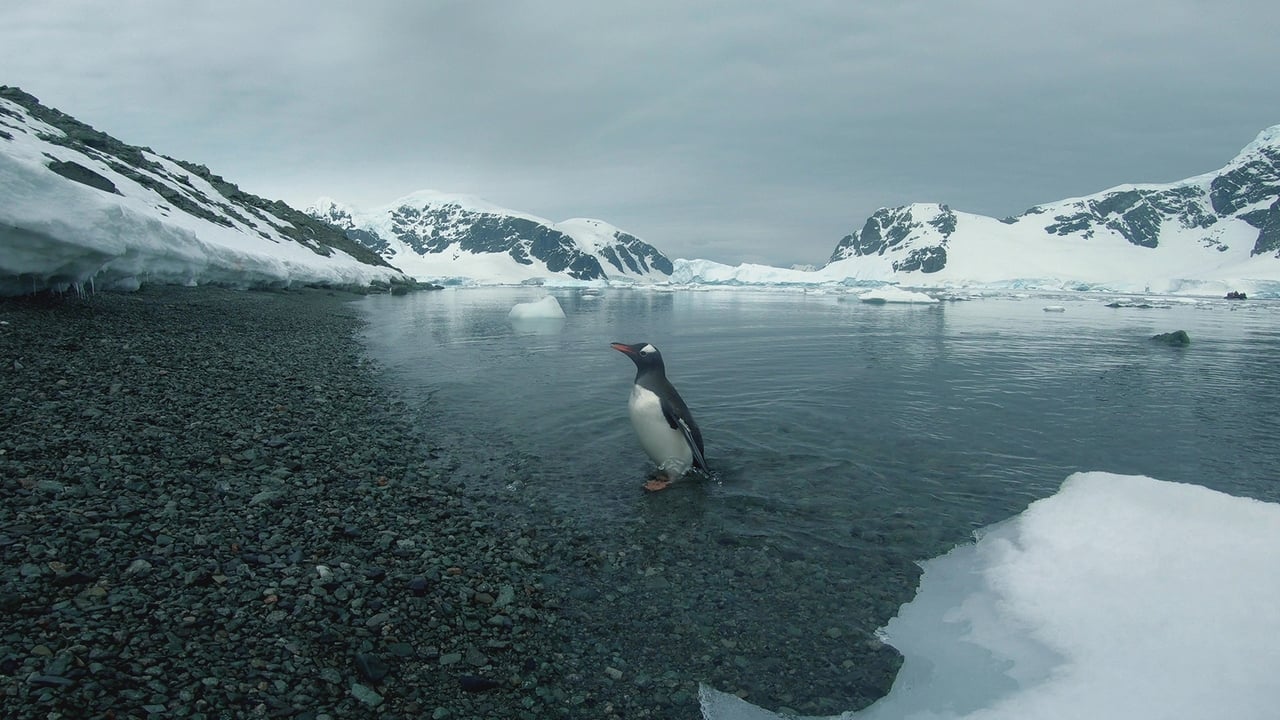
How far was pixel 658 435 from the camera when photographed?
7734 millimetres

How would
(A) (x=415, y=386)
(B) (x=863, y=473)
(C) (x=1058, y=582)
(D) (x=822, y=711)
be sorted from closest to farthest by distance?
(D) (x=822, y=711) < (C) (x=1058, y=582) < (B) (x=863, y=473) < (A) (x=415, y=386)

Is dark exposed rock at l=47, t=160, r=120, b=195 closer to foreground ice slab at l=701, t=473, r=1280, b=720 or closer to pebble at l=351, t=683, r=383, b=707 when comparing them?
pebble at l=351, t=683, r=383, b=707

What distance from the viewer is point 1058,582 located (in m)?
5.01

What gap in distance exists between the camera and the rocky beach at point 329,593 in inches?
132

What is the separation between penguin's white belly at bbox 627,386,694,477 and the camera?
25.2 feet

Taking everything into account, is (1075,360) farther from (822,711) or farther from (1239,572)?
(822,711)

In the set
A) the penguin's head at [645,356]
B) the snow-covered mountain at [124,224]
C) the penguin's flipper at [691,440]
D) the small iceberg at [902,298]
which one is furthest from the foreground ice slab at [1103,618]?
Result: the small iceberg at [902,298]

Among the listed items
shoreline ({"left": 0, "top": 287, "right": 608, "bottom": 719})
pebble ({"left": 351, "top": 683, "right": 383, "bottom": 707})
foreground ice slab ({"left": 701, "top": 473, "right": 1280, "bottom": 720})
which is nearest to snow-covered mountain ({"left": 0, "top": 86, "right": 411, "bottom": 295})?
shoreline ({"left": 0, "top": 287, "right": 608, "bottom": 719})

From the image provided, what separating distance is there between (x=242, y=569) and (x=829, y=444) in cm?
769

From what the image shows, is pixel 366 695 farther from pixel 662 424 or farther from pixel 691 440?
pixel 691 440

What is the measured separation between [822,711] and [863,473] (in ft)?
15.3

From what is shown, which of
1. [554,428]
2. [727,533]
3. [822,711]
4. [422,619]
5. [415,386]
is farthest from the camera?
[415,386]

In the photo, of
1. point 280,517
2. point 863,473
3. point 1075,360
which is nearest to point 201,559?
point 280,517

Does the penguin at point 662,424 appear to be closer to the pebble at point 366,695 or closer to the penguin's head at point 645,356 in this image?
the penguin's head at point 645,356
